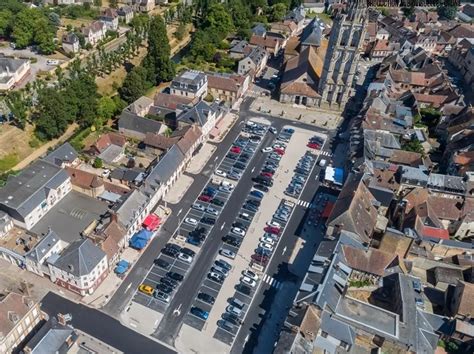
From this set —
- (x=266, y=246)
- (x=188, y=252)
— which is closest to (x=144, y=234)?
(x=188, y=252)

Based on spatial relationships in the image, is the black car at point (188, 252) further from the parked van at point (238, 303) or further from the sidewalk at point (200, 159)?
the sidewalk at point (200, 159)

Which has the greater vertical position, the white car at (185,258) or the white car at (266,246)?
the white car at (266,246)

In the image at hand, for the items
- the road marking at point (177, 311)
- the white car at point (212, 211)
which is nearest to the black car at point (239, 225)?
the white car at point (212, 211)

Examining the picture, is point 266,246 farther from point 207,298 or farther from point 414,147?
point 414,147

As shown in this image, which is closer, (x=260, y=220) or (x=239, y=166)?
(x=260, y=220)

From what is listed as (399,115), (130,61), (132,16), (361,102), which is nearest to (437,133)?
(399,115)

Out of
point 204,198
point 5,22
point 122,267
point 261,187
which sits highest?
point 5,22

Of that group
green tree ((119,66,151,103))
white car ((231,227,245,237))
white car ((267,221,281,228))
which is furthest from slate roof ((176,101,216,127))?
white car ((267,221,281,228))
